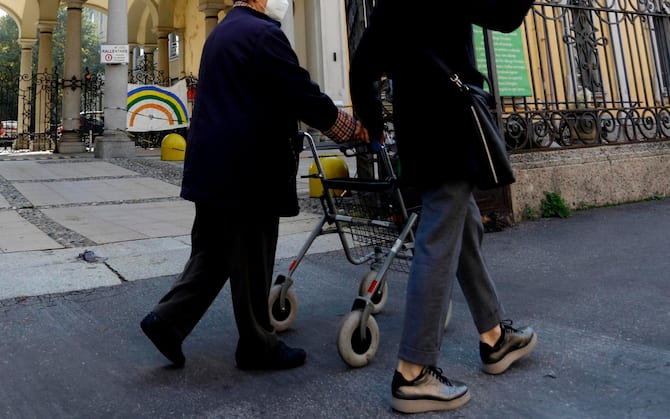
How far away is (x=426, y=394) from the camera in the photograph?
193cm

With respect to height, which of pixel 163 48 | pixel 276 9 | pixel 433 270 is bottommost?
pixel 433 270

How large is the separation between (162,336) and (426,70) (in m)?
1.54

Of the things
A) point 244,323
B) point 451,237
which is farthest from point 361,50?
point 244,323

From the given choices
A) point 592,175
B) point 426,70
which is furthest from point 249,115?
point 592,175

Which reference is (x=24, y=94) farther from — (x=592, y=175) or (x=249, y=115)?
(x=249, y=115)

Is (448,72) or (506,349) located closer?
(448,72)

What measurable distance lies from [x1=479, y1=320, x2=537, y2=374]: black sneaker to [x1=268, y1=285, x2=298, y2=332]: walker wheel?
1.03 meters

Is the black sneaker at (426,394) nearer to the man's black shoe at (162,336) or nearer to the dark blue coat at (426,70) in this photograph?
the dark blue coat at (426,70)

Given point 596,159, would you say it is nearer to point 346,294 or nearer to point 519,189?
point 519,189

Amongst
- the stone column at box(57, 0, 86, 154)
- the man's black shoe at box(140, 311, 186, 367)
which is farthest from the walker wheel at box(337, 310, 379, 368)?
the stone column at box(57, 0, 86, 154)

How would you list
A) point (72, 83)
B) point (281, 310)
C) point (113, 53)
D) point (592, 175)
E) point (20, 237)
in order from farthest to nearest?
point (72, 83) < point (113, 53) < point (592, 175) < point (20, 237) < point (281, 310)

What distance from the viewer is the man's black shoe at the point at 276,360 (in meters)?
2.33

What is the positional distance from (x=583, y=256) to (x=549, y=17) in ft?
11.1

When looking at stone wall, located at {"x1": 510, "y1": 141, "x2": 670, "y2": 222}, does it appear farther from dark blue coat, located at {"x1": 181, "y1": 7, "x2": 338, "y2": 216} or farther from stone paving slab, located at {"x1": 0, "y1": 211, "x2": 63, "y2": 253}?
stone paving slab, located at {"x1": 0, "y1": 211, "x2": 63, "y2": 253}
